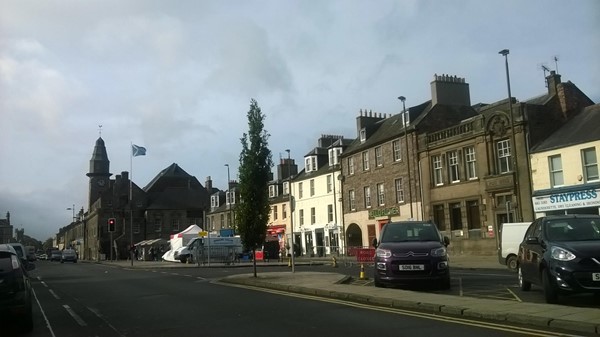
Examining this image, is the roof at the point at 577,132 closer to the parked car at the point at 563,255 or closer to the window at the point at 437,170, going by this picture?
the window at the point at 437,170

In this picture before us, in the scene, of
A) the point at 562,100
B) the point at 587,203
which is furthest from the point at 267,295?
the point at 562,100

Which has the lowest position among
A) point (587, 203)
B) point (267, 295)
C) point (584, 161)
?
point (267, 295)

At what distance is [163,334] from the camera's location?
29.9 feet

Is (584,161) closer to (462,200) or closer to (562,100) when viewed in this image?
(562,100)

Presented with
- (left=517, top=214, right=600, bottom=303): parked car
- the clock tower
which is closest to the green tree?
(left=517, top=214, right=600, bottom=303): parked car

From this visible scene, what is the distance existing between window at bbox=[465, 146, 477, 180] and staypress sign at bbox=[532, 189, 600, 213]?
219 inches

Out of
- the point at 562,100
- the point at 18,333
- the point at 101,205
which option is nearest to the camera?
the point at 18,333

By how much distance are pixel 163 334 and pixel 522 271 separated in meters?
8.43

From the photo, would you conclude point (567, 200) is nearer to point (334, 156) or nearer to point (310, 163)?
point (334, 156)

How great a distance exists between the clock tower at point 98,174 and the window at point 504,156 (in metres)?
91.3

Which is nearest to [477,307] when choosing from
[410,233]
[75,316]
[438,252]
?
[438,252]

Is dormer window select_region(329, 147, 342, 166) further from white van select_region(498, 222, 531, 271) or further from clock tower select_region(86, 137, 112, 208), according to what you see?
clock tower select_region(86, 137, 112, 208)

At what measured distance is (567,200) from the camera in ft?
100

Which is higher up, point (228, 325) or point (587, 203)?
point (587, 203)
